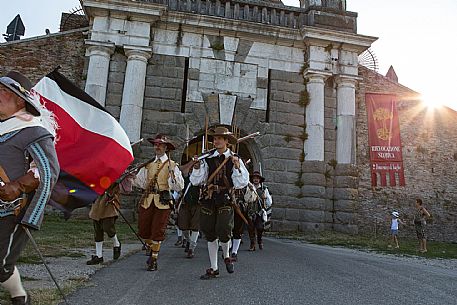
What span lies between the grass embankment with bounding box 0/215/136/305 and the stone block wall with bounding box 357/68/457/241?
361 inches

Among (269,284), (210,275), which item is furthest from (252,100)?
(269,284)

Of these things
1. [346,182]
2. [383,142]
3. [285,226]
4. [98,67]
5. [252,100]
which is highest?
[98,67]

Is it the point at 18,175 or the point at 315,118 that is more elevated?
the point at 315,118

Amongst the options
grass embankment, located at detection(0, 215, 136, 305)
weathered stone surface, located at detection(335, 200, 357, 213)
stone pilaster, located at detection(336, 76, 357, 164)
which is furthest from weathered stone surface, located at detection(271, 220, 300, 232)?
grass embankment, located at detection(0, 215, 136, 305)

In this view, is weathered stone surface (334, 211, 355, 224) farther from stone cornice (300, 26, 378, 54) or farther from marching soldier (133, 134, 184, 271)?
marching soldier (133, 134, 184, 271)

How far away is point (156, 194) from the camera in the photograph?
594cm

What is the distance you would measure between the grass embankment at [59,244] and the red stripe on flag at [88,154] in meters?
1.22

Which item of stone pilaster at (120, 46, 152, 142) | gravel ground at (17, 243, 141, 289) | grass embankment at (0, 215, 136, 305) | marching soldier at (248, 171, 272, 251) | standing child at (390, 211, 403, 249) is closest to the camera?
grass embankment at (0, 215, 136, 305)

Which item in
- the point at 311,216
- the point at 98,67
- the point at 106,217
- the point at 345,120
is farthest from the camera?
the point at 345,120

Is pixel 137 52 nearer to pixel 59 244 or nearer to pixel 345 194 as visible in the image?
pixel 59 244

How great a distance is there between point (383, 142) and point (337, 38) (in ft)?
14.5

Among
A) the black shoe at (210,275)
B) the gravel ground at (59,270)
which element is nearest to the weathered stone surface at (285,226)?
the gravel ground at (59,270)

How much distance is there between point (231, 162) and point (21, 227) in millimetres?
3259

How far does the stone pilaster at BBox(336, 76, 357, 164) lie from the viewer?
13672mm
